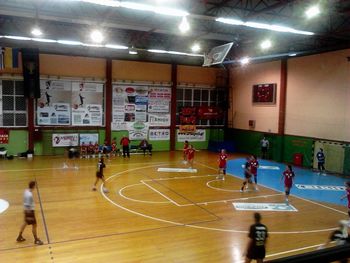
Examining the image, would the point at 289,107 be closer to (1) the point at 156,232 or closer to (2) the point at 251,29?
(2) the point at 251,29

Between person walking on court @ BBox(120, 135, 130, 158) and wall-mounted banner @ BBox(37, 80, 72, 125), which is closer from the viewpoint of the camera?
wall-mounted banner @ BBox(37, 80, 72, 125)

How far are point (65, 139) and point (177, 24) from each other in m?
11.8

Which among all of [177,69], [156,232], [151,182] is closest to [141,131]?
[177,69]

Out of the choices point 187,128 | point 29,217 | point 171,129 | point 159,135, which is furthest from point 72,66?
point 29,217

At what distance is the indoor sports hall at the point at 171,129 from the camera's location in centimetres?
962

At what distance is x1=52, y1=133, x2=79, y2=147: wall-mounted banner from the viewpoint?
23641mm

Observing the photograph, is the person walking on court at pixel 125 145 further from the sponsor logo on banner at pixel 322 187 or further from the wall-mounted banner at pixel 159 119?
the sponsor logo on banner at pixel 322 187

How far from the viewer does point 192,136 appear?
27.8 m

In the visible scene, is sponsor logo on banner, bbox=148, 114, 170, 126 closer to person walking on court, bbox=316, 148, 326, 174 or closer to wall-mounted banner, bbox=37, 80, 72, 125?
wall-mounted banner, bbox=37, 80, 72, 125

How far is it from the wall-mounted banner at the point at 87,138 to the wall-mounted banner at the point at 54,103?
4.48 ft

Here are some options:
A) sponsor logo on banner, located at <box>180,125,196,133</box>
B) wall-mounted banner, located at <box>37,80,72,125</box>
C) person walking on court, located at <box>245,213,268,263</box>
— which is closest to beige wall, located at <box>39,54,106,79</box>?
wall-mounted banner, located at <box>37,80,72,125</box>

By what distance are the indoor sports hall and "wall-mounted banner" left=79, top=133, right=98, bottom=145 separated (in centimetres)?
7

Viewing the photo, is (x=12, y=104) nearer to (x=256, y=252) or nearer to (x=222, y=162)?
(x=222, y=162)

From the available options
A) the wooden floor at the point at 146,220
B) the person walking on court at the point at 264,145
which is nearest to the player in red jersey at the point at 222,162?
the wooden floor at the point at 146,220
